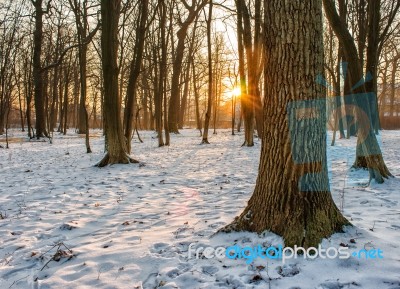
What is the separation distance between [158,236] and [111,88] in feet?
20.2

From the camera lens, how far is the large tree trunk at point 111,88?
8.51 metres

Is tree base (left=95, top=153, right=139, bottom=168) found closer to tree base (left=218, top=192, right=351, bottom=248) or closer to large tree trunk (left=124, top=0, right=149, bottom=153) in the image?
large tree trunk (left=124, top=0, right=149, bottom=153)

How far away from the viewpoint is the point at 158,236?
348 cm

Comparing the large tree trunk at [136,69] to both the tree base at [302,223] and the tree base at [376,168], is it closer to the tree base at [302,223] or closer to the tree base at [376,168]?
the tree base at [376,168]

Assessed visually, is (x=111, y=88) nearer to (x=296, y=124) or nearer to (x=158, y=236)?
(x=158, y=236)

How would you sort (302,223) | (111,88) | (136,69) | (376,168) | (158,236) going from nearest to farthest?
(302,223), (158,236), (376,168), (111,88), (136,69)

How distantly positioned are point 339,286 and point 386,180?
4.29m

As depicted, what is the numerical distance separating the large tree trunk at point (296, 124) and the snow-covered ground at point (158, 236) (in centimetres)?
23

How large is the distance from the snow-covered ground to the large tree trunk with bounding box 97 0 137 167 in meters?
2.18

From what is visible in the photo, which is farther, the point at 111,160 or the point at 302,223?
the point at 111,160

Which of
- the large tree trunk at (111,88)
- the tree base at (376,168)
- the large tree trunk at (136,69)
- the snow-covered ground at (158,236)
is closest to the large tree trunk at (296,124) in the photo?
the snow-covered ground at (158,236)

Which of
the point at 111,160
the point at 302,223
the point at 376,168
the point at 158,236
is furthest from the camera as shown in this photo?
the point at 111,160

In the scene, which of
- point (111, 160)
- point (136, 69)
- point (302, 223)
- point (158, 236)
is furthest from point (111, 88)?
point (302, 223)

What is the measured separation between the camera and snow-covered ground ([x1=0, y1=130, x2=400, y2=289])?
251 cm
